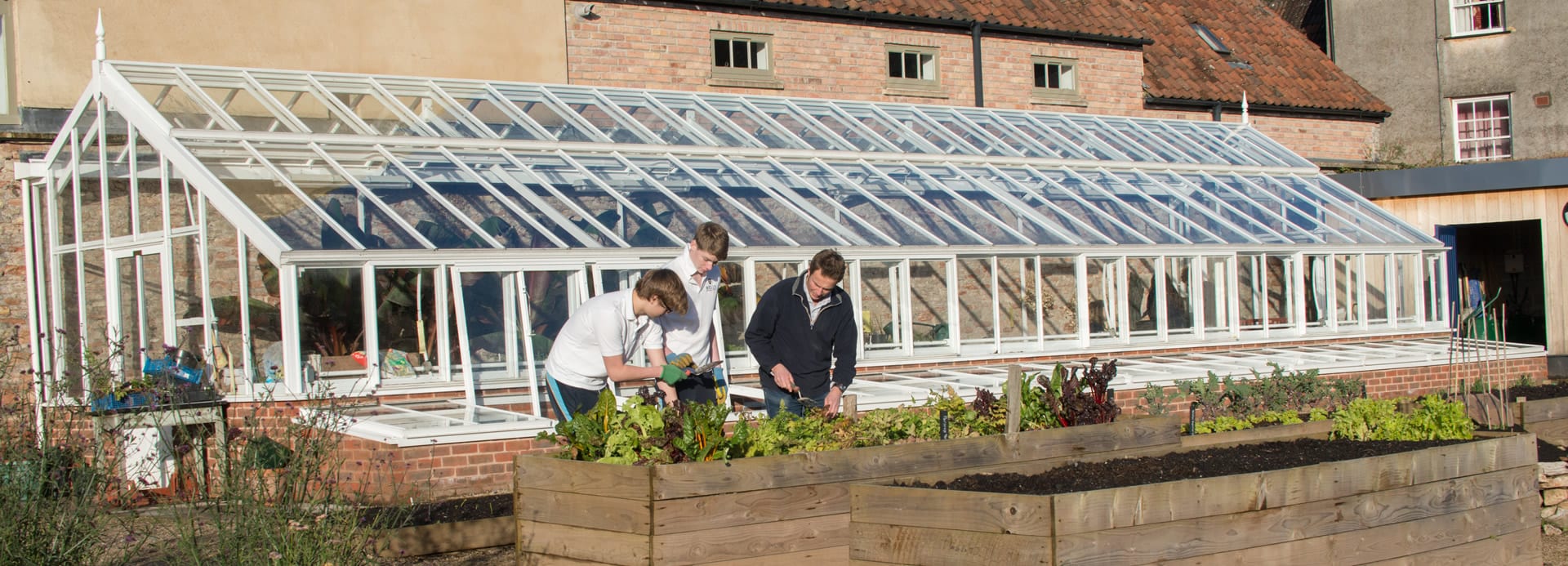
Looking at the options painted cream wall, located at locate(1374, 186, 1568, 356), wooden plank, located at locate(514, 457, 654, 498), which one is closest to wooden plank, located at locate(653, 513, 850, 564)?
wooden plank, located at locate(514, 457, 654, 498)

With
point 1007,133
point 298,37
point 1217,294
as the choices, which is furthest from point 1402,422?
point 298,37

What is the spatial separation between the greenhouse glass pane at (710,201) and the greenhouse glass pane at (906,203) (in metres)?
1.80

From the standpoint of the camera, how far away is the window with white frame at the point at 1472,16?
2664 centimetres

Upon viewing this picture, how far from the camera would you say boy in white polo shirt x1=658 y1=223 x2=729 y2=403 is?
785cm

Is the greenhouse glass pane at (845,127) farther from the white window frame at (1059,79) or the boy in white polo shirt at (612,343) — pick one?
the boy in white polo shirt at (612,343)

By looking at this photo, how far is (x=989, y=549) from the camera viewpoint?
5281 millimetres

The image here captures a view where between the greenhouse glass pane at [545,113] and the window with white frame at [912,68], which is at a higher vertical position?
the window with white frame at [912,68]

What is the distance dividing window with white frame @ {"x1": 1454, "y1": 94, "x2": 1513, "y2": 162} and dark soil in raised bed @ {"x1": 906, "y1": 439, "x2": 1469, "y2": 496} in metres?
21.6

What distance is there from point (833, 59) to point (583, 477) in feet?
46.7

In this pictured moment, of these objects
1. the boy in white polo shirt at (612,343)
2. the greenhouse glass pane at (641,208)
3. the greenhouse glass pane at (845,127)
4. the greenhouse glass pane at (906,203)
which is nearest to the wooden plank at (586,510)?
the boy in white polo shirt at (612,343)

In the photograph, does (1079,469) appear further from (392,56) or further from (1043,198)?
(392,56)

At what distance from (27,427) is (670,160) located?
8.91m

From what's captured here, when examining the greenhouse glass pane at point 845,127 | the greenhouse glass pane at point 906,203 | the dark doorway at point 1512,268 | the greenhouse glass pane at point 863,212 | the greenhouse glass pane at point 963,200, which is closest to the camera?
the greenhouse glass pane at point 863,212

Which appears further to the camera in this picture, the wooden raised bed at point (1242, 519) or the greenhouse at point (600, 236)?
the greenhouse at point (600, 236)
